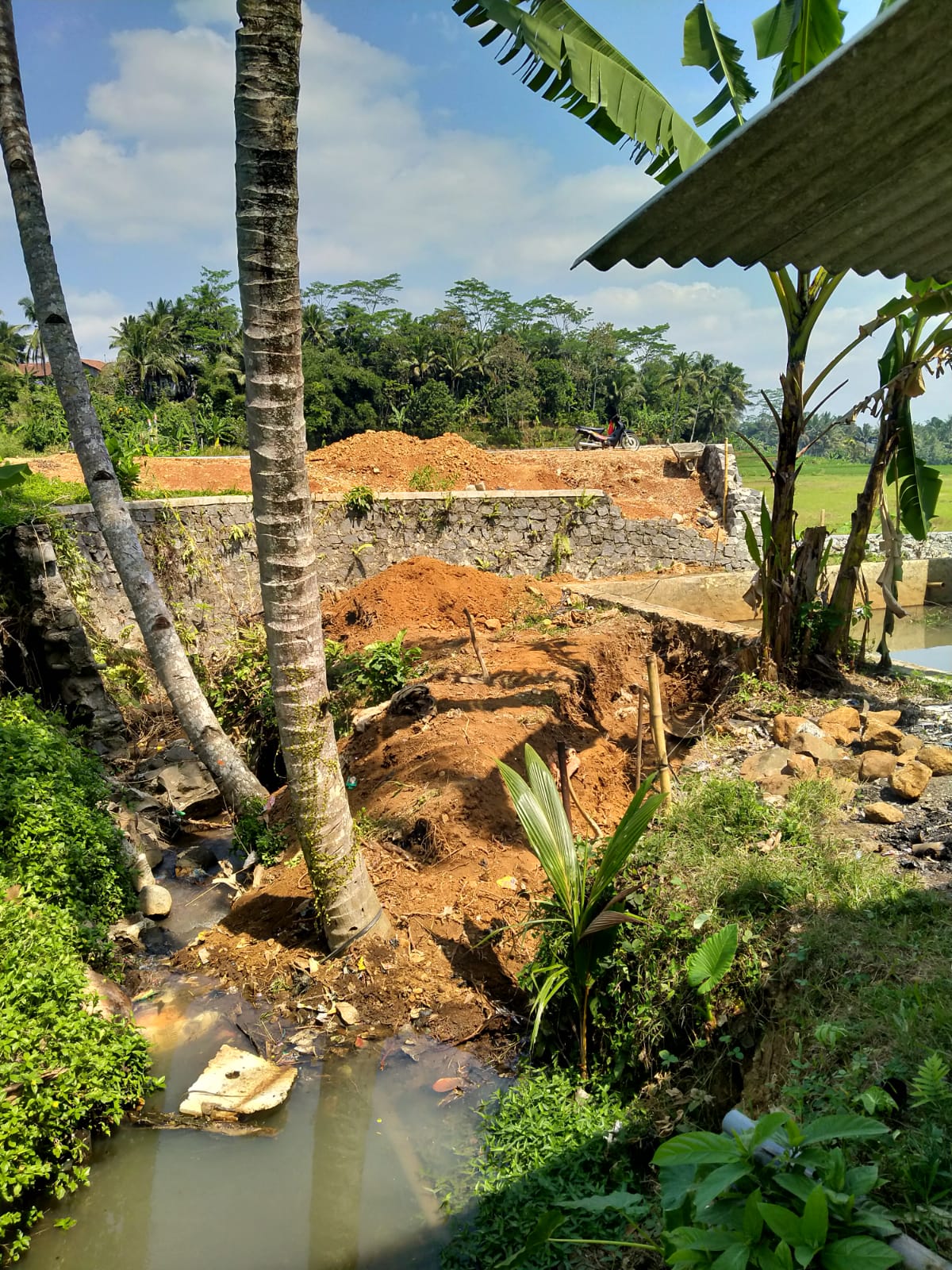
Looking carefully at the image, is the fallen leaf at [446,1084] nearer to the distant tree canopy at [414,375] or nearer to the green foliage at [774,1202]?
the green foliage at [774,1202]

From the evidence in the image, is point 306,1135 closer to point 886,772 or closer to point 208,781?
point 886,772

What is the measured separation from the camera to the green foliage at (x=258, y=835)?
5.43m

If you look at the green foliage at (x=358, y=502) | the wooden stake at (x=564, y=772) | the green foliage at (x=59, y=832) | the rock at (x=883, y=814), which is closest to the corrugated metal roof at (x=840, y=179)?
the wooden stake at (x=564, y=772)

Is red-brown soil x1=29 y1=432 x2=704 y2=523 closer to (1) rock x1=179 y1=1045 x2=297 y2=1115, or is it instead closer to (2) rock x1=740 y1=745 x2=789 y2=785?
(2) rock x1=740 y1=745 x2=789 y2=785

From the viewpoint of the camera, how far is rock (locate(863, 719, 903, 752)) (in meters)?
4.75

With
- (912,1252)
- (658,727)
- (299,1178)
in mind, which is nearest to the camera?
(912,1252)

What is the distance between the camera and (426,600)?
9961mm

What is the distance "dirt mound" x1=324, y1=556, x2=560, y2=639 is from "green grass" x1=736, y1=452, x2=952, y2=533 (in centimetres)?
670

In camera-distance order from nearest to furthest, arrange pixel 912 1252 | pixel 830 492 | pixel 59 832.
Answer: pixel 912 1252 < pixel 59 832 < pixel 830 492

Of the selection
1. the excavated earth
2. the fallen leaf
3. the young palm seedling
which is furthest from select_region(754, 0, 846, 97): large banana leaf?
the fallen leaf

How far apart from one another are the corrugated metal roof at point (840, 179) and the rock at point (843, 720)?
3766mm

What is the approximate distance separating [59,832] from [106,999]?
0.94 meters

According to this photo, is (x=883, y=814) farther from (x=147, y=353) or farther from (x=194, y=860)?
(x=147, y=353)

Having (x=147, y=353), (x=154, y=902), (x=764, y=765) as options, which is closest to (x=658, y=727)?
(x=764, y=765)
